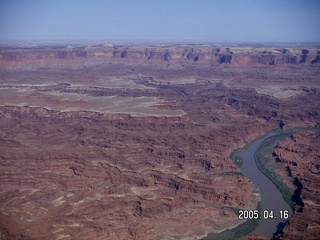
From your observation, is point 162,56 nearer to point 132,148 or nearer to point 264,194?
point 132,148

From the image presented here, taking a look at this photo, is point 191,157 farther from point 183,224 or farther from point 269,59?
point 269,59

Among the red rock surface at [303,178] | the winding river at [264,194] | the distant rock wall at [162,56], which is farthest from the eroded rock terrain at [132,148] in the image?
the distant rock wall at [162,56]

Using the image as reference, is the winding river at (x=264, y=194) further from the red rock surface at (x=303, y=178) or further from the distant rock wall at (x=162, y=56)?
the distant rock wall at (x=162, y=56)

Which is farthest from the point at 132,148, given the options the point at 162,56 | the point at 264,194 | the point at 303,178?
the point at 162,56

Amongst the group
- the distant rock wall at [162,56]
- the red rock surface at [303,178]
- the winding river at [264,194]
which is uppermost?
the distant rock wall at [162,56]

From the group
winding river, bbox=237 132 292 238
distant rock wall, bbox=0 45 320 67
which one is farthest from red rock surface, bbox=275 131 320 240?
distant rock wall, bbox=0 45 320 67
